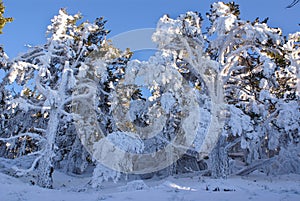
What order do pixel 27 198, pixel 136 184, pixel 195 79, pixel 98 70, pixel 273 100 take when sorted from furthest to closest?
pixel 195 79 < pixel 98 70 < pixel 273 100 < pixel 136 184 < pixel 27 198

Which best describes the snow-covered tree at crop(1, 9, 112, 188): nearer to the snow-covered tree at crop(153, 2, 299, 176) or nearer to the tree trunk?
the tree trunk

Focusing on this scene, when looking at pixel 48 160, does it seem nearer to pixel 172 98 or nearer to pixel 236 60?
pixel 172 98

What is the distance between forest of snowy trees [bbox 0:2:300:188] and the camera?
11875mm

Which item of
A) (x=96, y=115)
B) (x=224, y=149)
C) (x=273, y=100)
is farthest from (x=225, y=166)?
(x=96, y=115)

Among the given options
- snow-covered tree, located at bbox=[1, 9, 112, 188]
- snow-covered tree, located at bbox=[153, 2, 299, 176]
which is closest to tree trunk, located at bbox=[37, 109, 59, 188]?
snow-covered tree, located at bbox=[1, 9, 112, 188]

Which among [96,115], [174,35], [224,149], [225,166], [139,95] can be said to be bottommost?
[225,166]

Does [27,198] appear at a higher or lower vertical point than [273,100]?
lower

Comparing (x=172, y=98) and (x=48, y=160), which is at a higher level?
(x=172, y=98)

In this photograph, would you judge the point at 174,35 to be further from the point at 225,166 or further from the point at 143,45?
the point at 225,166

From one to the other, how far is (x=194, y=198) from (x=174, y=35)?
968cm

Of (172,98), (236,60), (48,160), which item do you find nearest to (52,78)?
(48,160)

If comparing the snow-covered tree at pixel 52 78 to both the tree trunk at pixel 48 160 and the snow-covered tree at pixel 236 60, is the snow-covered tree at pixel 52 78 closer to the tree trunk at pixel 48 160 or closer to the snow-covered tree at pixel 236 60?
the tree trunk at pixel 48 160

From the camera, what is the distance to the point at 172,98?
11.9m

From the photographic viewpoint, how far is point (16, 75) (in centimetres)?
1424
